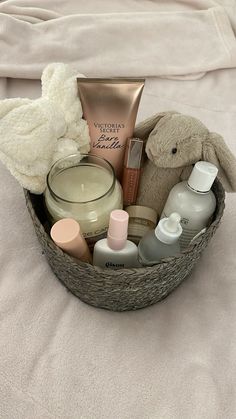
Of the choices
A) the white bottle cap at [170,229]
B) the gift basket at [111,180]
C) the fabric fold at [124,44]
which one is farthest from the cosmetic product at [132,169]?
the fabric fold at [124,44]

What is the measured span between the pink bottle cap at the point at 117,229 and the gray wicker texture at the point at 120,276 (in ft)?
0.13

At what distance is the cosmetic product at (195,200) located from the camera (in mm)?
406

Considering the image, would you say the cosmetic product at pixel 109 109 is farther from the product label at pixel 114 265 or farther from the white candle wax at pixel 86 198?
the product label at pixel 114 265

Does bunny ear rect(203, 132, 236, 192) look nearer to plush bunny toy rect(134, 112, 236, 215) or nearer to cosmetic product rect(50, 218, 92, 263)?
plush bunny toy rect(134, 112, 236, 215)

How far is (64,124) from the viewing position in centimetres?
43

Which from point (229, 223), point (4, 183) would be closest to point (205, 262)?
point (229, 223)

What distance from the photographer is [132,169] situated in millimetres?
473

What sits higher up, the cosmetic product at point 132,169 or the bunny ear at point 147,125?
the bunny ear at point 147,125

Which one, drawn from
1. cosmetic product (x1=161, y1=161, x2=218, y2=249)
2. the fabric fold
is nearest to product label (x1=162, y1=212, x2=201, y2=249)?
cosmetic product (x1=161, y1=161, x2=218, y2=249)

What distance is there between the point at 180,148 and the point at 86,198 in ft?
0.40

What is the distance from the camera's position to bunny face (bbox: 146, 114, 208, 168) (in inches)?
17.3

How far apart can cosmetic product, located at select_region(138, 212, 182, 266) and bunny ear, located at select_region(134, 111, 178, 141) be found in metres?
0.12

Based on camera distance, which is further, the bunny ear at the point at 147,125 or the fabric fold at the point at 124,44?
the fabric fold at the point at 124,44

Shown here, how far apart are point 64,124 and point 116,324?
0.25m
